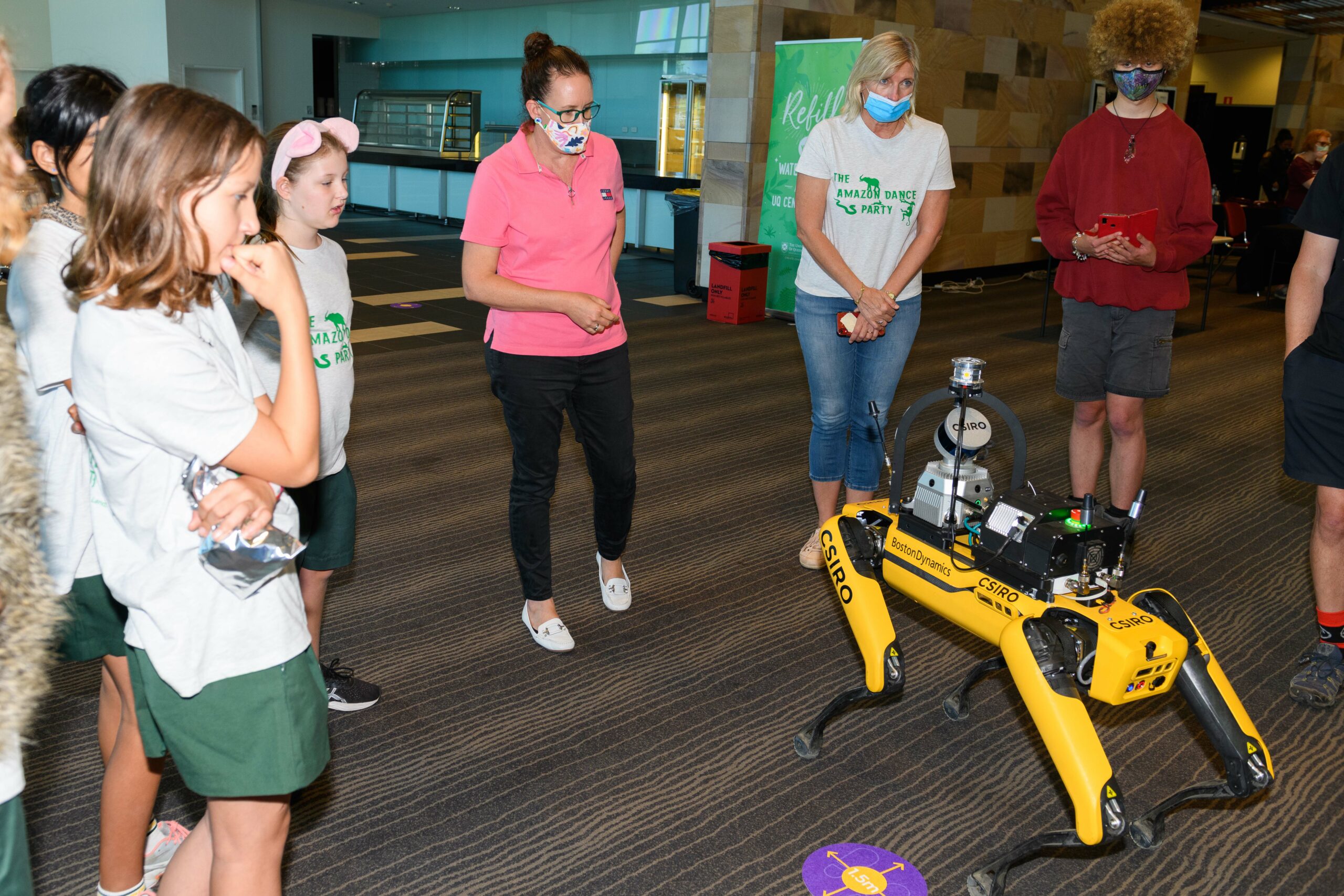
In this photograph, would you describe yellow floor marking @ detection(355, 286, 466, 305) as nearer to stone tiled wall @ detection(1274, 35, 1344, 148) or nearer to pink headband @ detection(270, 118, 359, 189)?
pink headband @ detection(270, 118, 359, 189)

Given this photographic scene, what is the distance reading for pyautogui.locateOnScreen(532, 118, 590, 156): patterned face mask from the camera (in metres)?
2.32

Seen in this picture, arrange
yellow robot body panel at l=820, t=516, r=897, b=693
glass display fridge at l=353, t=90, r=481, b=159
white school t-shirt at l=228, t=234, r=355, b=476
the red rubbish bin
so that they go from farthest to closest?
1. glass display fridge at l=353, t=90, r=481, b=159
2. the red rubbish bin
3. yellow robot body panel at l=820, t=516, r=897, b=693
4. white school t-shirt at l=228, t=234, r=355, b=476

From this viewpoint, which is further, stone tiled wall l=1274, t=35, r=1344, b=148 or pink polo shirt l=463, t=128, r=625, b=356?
stone tiled wall l=1274, t=35, r=1344, b=148

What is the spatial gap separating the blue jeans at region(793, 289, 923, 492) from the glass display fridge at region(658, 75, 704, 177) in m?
8.23

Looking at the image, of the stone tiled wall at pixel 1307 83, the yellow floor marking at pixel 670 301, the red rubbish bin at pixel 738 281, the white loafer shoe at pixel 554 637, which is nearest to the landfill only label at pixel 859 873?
the white loafer shoe at pixel 554 637

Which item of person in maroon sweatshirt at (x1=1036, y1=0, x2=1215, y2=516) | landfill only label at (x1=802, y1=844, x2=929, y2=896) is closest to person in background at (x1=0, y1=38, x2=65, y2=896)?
landfill only label at (x1=802, y1=844, x2=929, y2=896)

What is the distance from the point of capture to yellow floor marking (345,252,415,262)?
9.94 m

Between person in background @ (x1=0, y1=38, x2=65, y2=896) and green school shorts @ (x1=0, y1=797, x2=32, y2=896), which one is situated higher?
person in background @ (x1=0, y1=38, x2=65, y2=896)

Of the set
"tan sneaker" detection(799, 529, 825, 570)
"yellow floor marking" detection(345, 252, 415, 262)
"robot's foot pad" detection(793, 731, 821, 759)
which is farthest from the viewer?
"yellow floor marking" detection(345, 252, 415, 262)

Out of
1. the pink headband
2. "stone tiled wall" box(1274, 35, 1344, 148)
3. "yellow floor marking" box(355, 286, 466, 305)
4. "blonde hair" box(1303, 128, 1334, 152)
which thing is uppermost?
"stone tiled wall" box(1274, 35, 1344, 148)

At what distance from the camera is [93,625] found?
1503 mm

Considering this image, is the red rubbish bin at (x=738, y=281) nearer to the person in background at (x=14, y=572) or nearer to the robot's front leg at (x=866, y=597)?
the robot's front leg at (x=866, y=597)

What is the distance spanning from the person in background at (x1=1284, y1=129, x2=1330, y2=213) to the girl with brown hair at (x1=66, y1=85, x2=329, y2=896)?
982 centimetres

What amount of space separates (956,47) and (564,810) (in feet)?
27.7
